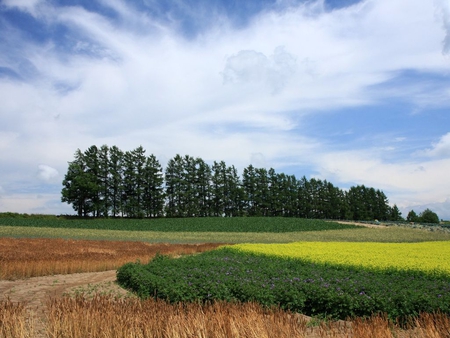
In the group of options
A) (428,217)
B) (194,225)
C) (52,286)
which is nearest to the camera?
(52,286)

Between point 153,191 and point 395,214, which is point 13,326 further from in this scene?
point 395,214

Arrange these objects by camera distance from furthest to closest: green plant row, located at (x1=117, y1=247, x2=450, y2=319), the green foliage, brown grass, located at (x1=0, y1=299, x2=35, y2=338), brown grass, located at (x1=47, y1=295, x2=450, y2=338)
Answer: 1. the green foliage
2. green plant row, located at (x1=117, y1=247, x2=450, y2=319)
3. brown grass, located at (x1=0, y1=299, x2=35, y2=338)
4. brown grass, located at (x1=47, y1=295, x2=450, y2=338)

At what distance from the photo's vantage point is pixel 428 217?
10775 cm

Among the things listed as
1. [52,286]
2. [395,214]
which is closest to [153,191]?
[52,286]

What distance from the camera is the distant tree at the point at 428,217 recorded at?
10636 cm

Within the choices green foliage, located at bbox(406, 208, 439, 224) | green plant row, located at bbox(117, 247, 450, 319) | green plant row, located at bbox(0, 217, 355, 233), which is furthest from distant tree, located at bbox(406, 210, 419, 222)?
green plant row, located at bbox(117, 247, 450, 319)

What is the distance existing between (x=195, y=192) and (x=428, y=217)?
239 feet

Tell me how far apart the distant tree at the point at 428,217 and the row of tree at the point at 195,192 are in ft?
30.1

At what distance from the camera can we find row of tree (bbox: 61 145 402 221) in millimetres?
71631

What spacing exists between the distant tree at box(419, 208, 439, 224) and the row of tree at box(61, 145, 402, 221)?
9.17m

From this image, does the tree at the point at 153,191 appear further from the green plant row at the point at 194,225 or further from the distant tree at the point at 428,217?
the distant tree at the point at 428,217

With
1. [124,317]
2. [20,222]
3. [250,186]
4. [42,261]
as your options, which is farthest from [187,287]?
[250,186]

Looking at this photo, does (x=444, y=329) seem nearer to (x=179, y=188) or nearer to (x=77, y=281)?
(x=77, y=281)

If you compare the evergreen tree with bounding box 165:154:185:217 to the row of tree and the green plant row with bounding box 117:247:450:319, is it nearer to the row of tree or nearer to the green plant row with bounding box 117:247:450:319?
the row of tree
